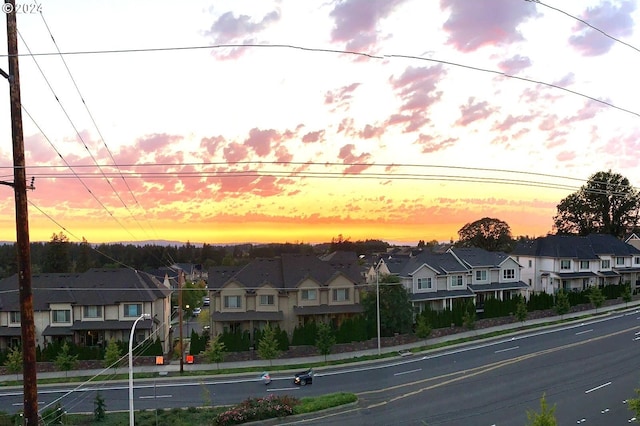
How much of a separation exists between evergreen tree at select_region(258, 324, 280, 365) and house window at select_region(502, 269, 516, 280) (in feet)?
Answer: 105

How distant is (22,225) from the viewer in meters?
10.6

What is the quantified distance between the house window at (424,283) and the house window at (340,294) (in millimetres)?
9272

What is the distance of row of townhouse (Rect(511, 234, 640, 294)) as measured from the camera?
61.1 meters

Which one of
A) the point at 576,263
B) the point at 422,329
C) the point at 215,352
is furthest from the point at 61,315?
the point at 576,263

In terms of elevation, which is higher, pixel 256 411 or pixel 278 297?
pixel 278 297

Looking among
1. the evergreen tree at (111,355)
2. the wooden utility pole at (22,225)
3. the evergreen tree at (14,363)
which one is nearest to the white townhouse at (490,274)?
the evergreen tree at (111,355)

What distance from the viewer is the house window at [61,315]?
132 ft

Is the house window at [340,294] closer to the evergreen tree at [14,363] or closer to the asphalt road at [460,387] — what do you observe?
the asphalt road at [460,387]

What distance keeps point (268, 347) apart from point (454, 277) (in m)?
24.8

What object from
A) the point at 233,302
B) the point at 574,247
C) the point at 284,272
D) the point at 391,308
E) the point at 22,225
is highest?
the point at 22,225

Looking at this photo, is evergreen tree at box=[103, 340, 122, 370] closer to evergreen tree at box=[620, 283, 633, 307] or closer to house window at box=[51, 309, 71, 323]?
house window at box=[51, 309, 71, 323]

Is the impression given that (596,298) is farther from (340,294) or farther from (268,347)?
(268,347)

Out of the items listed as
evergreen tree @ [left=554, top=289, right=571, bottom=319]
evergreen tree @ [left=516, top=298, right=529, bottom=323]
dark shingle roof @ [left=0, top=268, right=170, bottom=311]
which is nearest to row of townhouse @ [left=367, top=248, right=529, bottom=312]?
evergreen tree @ [left=516, top=298, right=529, bottom=323]

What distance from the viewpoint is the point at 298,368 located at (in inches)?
1374
